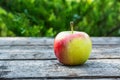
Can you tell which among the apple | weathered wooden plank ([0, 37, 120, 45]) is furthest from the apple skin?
weathered wooden plank ([0, 37, 120, 45])

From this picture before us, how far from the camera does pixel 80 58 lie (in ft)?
5.27

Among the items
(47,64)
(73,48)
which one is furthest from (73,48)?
(47,64)

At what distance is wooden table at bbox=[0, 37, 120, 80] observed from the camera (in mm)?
1414

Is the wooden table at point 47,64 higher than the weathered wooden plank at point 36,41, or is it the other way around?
the wooden table at point 47,64

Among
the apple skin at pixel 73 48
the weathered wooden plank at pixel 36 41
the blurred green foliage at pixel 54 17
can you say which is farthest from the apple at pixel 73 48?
the blurred green foliage at pixel 54 17

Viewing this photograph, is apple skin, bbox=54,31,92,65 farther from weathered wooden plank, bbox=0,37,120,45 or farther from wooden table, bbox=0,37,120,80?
weathered wooden plank, bbox=0,37,120,45

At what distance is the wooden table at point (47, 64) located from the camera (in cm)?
141

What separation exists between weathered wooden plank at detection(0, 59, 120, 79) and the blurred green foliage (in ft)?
5.16

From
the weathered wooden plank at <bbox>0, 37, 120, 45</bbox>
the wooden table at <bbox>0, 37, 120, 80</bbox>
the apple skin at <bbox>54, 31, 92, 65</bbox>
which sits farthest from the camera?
the weathered wooden plank at <bbox>0, 37, 120, 45</bbox>

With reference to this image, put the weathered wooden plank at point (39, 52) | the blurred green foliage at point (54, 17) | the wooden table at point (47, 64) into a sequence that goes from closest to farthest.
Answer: the wooden table at point (47, 64) → the weathered wooden plank at point (39, 52) → the blurred green foliage at point (54, 17)

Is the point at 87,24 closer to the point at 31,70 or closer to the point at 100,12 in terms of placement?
the point at 100,12

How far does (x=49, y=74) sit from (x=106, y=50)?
0.68 meters

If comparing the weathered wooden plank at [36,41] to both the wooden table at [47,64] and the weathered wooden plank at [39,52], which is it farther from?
the weathered wooden plank at [39,52]

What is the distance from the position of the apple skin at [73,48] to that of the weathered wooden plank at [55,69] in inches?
1.2
